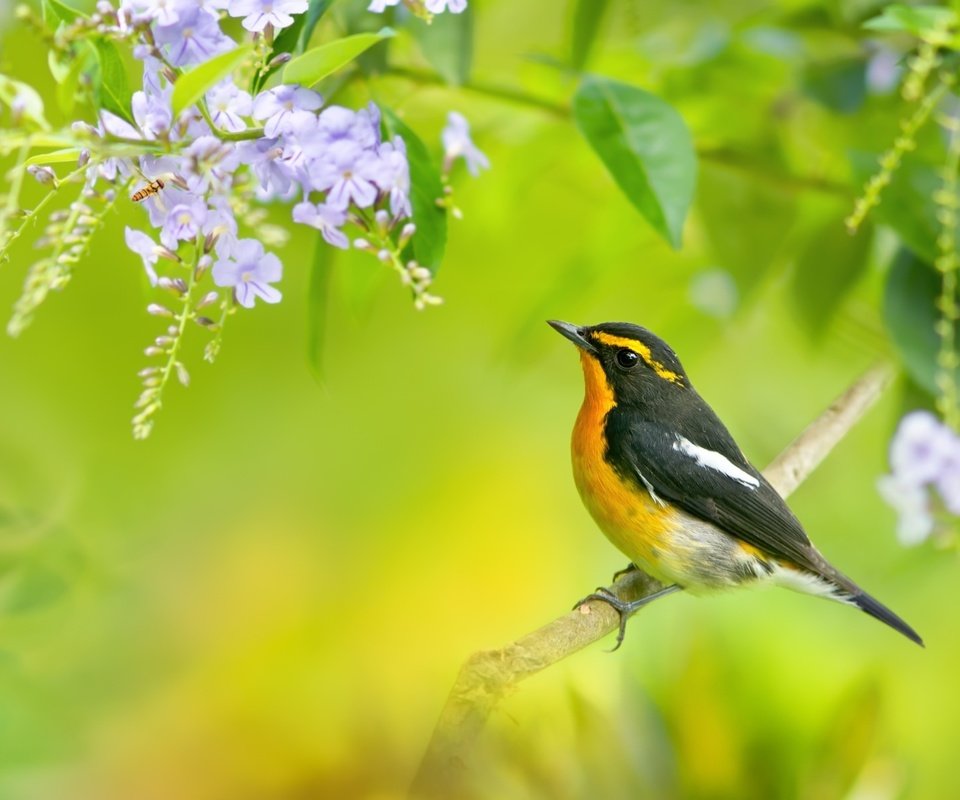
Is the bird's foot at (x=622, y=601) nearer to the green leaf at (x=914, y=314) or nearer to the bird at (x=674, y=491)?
the bird at (x=674, y=491)

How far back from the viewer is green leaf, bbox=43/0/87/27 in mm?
1263

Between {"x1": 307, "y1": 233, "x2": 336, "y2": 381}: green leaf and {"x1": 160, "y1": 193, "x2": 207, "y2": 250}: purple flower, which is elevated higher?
{"x1": 160, "y1": 193, "x2": 207, "y2": 250}: purple flower

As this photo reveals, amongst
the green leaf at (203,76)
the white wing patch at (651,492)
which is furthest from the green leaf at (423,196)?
the white wing patch at (651,492)

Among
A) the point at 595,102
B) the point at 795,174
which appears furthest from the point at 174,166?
the point at 795,174

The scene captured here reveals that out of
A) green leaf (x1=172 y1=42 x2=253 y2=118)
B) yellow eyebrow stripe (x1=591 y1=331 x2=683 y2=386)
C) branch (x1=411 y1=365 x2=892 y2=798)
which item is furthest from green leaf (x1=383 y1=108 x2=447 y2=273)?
yellow eyebrow stripe (x1=591 y1=331 x2=683 y2=386)

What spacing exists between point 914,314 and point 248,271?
4.25 ft

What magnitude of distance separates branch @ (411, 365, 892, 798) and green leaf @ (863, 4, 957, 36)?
0.68 meters

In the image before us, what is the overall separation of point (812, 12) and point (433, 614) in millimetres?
1691

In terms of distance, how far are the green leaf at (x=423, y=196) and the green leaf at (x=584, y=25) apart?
55 cm

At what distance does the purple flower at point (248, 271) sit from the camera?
1.28 m

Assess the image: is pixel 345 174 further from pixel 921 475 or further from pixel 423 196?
pixel 921 475

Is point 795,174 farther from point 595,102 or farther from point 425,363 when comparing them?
point 425,363

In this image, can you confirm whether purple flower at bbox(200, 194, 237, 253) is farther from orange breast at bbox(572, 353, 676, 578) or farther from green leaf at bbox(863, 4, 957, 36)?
orange breast at bbox(572, 353, 676, 578)

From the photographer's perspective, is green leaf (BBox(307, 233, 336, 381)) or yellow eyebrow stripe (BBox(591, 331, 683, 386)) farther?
yellow eyebrow stripe (BBox(591, 331, 683, 386))
